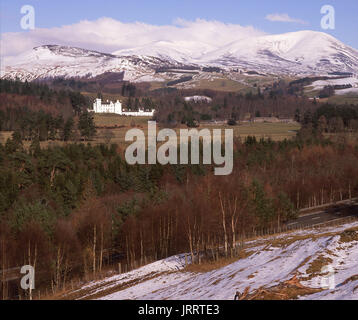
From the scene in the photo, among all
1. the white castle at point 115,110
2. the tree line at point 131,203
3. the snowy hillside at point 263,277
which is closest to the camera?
the snowy hillside at point 263,277

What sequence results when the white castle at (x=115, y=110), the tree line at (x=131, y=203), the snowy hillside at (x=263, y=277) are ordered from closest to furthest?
the snowy hillside at (x=263, y=277) → the tree line at (x=131, y=203) → the white castle at (x=115, y=110)

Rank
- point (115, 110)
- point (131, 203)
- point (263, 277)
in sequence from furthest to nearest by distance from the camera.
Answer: point (115, 110) < point (131, 203) < point (263, 277)

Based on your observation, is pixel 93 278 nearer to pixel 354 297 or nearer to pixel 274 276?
pixel 274 276

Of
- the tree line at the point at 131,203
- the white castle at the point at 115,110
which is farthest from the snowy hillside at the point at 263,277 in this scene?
the white castle at the point at 115,110

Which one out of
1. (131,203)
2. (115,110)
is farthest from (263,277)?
(115,110)

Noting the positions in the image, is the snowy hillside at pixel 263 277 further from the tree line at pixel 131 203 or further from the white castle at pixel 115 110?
the white castle at pixel 115 110

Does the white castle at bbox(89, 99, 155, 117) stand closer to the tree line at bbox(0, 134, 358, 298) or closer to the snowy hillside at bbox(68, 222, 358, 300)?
the tree line at bbox(0, 134, 358, 298)

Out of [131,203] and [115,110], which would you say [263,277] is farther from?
[115,110]
